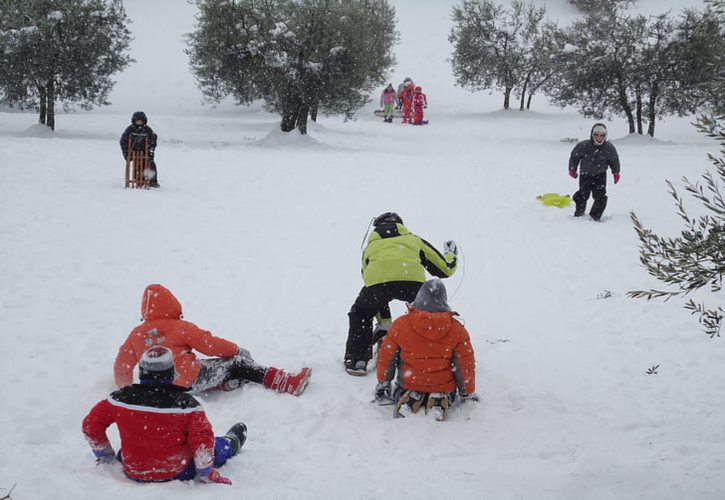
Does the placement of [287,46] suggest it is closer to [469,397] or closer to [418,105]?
[418,105]

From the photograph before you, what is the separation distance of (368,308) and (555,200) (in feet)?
25.6

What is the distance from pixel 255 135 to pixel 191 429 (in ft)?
68.2

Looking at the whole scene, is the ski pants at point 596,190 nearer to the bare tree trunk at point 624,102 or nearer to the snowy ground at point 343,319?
the snowy ground at point 343,319

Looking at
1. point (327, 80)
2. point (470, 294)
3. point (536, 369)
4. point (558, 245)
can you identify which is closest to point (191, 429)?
point (536, 369)

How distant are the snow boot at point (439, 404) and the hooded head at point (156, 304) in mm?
2162

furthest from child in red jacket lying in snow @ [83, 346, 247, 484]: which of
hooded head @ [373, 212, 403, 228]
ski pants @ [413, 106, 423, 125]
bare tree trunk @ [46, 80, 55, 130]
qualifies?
ski pants @ [413, 106, 423, 125]

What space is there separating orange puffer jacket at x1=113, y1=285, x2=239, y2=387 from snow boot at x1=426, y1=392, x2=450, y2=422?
5.83ft

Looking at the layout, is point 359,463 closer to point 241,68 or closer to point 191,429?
point 191,429

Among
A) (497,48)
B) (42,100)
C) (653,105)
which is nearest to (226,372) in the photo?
(42,100)

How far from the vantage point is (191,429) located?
3.48 metres

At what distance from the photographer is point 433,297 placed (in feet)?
15.1

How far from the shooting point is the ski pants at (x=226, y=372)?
16.0ft

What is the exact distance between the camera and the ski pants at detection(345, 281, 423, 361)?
5.35 meters

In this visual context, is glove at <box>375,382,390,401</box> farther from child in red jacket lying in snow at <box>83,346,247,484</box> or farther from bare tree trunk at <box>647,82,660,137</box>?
bare tree trunk at <box>647,82,660,137</box>
